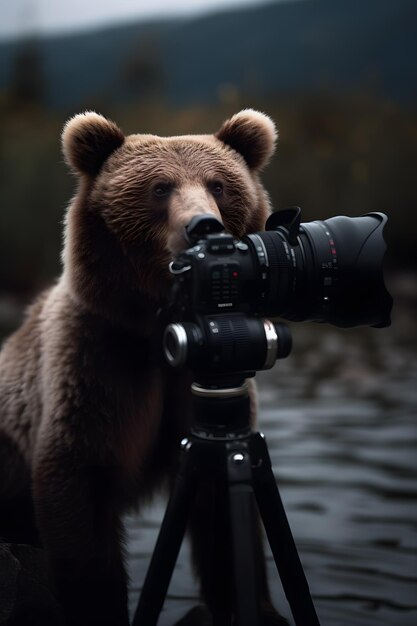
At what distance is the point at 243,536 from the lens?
1.78 metres

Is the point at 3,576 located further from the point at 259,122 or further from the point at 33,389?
the point at 259,122

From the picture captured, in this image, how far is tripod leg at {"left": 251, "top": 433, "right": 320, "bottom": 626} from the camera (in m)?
1.93

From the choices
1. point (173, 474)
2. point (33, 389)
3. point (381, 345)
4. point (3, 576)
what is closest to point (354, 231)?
point (173, 474)

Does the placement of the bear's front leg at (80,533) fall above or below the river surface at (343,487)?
above

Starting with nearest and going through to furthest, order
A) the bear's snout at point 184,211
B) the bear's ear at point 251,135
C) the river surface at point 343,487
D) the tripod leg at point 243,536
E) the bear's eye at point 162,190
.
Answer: the tripod leg at point 243,536, the bear's snout at point 184,211, the bear's eye at point 162,190, the bear's ear at point 251,135, the river surface at point 343,487

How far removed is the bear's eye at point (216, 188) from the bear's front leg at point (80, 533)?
30.7 inches

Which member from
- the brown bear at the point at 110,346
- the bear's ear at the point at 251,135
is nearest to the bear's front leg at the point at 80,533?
the brown bear at the point at 110,346

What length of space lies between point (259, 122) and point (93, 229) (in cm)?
59

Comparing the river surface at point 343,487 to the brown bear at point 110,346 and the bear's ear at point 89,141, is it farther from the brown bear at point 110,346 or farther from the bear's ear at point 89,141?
the bear's ear at point 89,141

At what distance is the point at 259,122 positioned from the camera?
249 cm

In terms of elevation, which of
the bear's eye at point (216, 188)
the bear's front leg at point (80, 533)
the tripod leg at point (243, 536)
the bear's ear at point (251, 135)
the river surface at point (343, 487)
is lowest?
the river surface at point (343, 487)

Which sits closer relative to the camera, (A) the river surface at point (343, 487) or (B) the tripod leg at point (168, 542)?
(B) the tripod leg at point (168, 542)

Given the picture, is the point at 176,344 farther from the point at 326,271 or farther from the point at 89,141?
the point at 89,141

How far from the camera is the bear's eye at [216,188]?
230 centimetres
